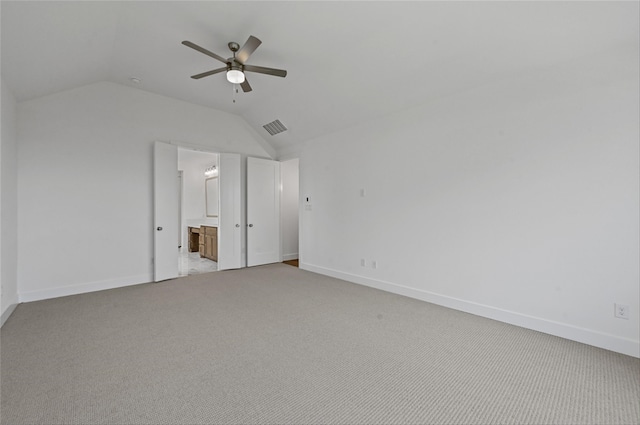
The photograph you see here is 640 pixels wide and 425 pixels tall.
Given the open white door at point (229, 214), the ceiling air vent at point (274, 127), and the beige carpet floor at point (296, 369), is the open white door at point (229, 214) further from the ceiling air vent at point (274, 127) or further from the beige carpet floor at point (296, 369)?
the beige carpet floor at point (296, 369)

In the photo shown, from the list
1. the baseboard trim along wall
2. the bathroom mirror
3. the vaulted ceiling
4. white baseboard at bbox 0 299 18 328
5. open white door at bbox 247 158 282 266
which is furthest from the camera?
the bathroom mirror

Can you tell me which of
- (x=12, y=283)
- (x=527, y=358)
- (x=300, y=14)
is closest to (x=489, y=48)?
(x=300, y=14)

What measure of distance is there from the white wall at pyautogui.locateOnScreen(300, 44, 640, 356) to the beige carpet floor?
1.10 feet

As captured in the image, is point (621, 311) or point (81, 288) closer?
point (621, 311)

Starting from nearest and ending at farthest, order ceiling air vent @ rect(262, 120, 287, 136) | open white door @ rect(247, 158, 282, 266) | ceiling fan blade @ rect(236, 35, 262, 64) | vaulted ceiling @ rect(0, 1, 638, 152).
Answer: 1. vaulted ceiling @ rect(0, 1, 638, 152)
2. ceiling fan blade @ rect(236, 35, 262, 64)
3. ceiling air vent @ rect(262, 120, 287, 136)
4. open white door @ rect(247, 158, 282, 266)

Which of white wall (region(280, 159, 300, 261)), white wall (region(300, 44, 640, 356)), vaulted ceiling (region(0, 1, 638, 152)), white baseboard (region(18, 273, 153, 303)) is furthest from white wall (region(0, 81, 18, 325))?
white wall (region(300, 44, 640, 356))

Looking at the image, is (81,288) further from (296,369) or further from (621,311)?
(621,311)

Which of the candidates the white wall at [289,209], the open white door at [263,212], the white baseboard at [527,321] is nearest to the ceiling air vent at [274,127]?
the open white door at [263,212]

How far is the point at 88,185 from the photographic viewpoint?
13.6 feet

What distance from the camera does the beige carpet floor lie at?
168 cm

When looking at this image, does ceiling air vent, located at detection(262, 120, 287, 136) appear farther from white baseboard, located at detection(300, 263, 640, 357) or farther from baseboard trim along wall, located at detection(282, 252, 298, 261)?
white baseboard, located at detection(300, 263, 640, 357)

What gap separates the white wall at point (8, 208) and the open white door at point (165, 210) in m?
1.58

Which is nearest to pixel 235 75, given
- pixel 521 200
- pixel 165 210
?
pixel 165 210

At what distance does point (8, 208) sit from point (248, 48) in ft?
11.1
